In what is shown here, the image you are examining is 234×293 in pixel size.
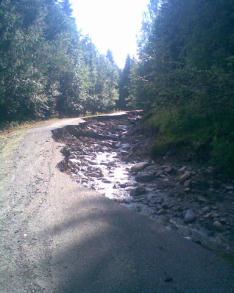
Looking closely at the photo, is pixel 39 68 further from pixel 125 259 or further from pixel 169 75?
pixel 125 259

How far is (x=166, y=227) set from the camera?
266 inches

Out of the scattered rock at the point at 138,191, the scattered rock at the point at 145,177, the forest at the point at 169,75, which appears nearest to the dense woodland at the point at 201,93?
the forest at the point at 169,75

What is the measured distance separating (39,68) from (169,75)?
16356 mm

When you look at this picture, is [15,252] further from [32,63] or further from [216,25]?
[32,63]

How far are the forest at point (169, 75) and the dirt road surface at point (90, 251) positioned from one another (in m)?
3.82

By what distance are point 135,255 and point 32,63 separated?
22.1 m

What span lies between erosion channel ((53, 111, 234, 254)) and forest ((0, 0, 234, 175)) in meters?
0.77

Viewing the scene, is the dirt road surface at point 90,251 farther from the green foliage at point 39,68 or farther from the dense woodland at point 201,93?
the green foliage at point 39,68

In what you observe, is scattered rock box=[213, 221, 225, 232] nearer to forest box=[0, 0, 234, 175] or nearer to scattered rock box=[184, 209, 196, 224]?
scattered rock box=[184, 209, 196, 224]

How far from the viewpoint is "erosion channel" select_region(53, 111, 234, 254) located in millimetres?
6801

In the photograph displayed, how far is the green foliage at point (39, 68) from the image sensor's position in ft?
75.3

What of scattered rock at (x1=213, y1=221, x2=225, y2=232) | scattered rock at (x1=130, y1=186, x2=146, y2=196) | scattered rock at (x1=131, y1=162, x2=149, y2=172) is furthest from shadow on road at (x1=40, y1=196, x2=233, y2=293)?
scattered rock at (x1=131, y1=162, x2=149, y2=172)

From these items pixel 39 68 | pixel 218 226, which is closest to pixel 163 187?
pixel 218 226

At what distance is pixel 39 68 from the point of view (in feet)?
89.1
